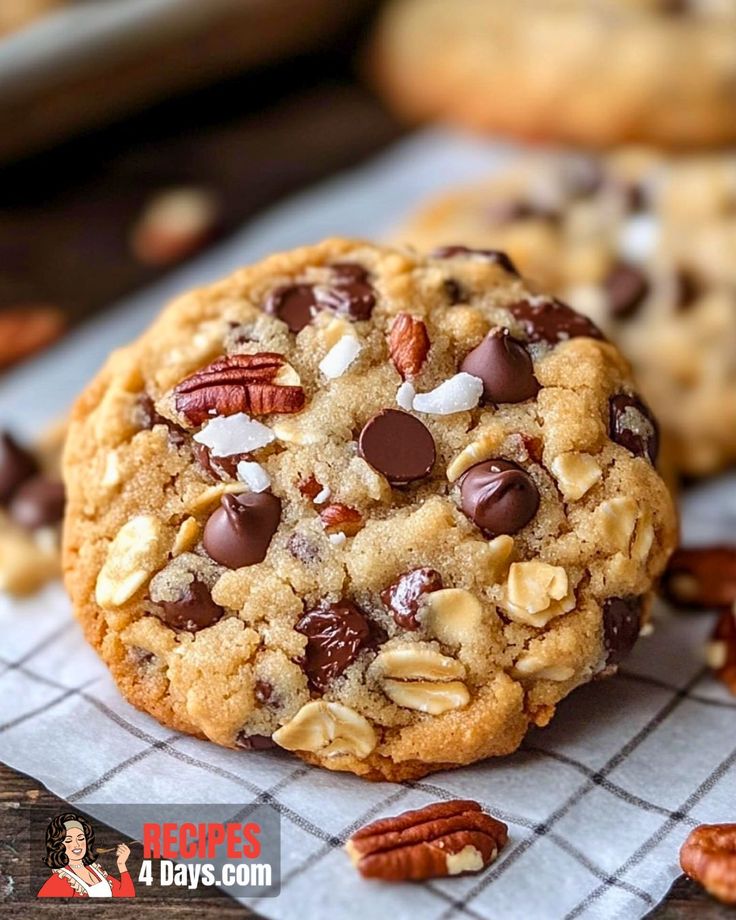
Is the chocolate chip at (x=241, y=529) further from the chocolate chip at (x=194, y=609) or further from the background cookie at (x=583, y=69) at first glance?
the background cookie at (x=583, y=69)

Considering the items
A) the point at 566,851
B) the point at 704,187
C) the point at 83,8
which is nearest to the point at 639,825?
the point at 566,851

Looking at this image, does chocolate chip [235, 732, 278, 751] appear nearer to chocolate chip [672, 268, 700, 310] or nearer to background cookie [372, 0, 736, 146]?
chocolate chip [672, 268, 700, 310]

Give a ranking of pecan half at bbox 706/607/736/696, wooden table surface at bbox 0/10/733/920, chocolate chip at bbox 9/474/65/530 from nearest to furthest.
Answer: pecan half at bbox 706/607/736/696 < chocolate chip at bbox 9/474/65/530 < wooden table surface at bbox 0/10/733/920

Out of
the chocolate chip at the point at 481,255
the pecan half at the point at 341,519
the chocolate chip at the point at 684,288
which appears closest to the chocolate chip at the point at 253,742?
the pecan half at the point at 341,519

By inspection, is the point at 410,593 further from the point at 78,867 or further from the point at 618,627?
the point at 78,867

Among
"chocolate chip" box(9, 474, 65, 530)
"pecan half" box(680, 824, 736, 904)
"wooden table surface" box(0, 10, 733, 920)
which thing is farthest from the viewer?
"wooden table surface" box(0, 10, 733, 920)

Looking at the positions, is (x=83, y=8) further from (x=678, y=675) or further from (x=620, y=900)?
(x=620, y=900)

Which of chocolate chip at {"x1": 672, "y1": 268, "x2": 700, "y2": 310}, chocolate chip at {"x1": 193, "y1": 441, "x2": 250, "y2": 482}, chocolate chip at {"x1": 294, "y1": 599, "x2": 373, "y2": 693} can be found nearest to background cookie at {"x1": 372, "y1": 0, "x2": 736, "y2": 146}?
chocolate chip at {"x1": 672, "y1": 268, "x2": 700, "y2": 310}
